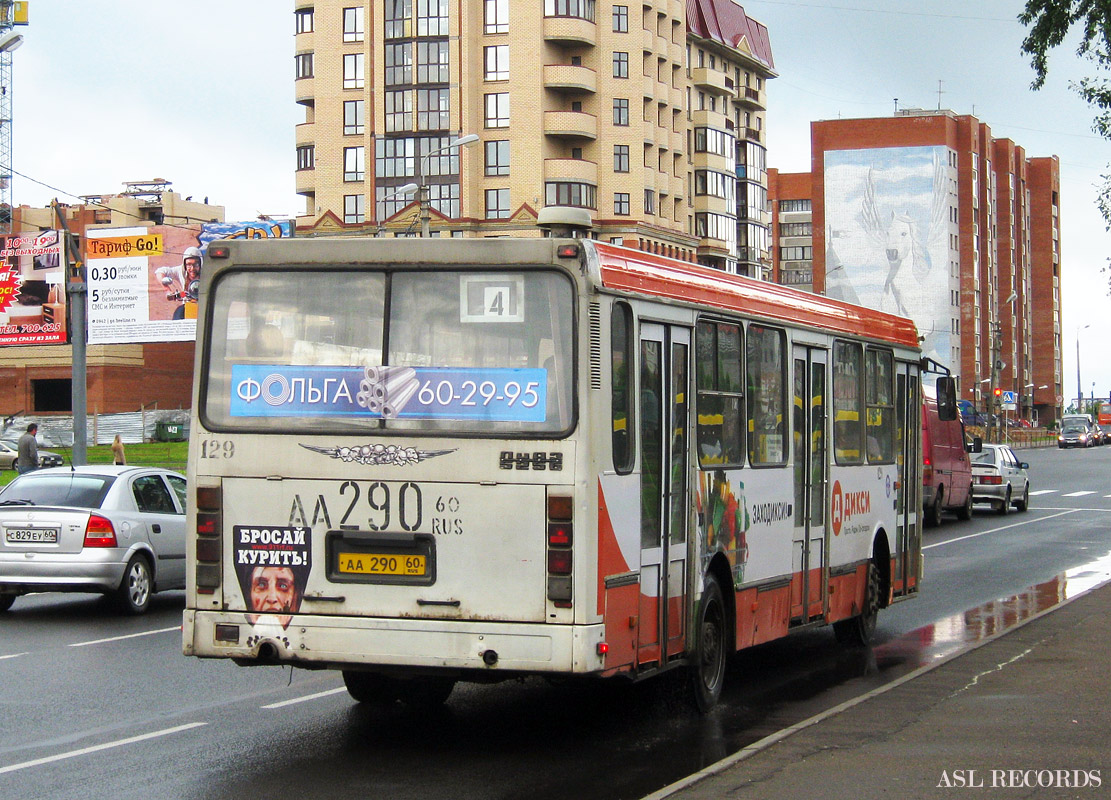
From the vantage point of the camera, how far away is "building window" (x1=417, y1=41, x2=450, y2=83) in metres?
89.4

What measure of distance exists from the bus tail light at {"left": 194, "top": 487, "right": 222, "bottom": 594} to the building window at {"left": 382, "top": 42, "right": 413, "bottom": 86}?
83.7 m

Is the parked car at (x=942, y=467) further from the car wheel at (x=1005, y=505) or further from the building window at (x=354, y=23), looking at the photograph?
the building window at (x=354, y=23)

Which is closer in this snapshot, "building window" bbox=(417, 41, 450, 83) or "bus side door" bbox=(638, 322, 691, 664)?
"bus side door" bbox=(638, 322, 691, 664)

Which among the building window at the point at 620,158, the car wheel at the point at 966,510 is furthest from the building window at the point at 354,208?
the car wheel at the point at 966,510

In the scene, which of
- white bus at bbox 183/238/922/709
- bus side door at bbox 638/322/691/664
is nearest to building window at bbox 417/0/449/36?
bus side door at bbox 638/322/691/664

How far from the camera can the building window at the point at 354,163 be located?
297 ft

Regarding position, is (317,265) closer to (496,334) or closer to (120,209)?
(496,334)

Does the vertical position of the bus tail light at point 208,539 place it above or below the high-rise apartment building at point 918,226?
below

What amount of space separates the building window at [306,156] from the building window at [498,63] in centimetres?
1208

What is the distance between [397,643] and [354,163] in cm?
8487

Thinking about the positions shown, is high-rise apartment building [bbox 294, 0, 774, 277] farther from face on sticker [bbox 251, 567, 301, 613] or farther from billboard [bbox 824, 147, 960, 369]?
face on sticker [bbox 251, 567, 301, 613]

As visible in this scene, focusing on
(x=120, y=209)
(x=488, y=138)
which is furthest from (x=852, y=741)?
(x=120, y=209)

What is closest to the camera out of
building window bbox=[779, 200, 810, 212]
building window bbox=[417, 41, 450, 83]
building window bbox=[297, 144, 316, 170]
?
building window bbox=[417, 41, 450, 83]

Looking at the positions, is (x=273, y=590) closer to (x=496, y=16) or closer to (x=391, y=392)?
(x=391, y=392)
